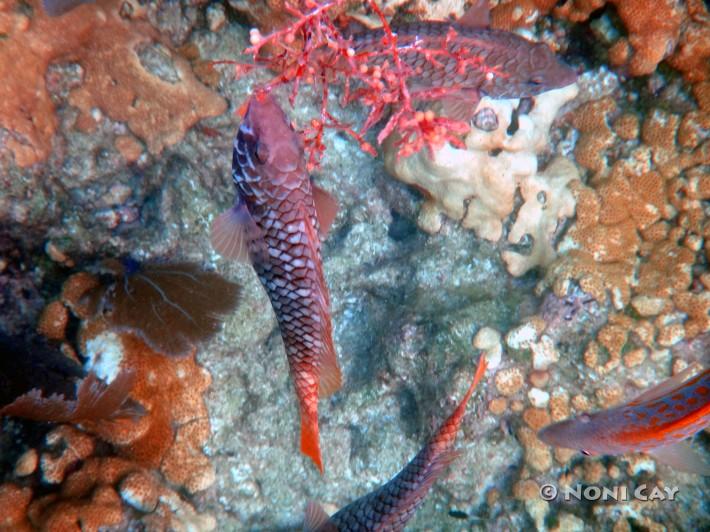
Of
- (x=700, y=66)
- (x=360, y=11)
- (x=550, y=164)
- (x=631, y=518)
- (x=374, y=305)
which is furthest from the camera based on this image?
(x=374, y=305)

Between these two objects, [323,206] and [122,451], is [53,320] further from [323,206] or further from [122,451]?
[323,206]

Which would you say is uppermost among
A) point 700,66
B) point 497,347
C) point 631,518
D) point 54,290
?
point 700,66

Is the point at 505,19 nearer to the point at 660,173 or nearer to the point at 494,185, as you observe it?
the point at 494,185

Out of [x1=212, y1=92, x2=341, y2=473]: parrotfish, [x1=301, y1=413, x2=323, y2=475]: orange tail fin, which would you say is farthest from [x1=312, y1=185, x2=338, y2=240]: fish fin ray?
[x1=301, y1=413, x2=323, y2=475]: orange tail fin

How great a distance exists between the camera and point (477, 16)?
146 inches

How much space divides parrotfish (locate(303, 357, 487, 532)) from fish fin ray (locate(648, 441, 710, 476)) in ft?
4.96

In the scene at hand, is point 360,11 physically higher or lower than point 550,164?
higher

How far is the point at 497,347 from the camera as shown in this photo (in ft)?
13.9

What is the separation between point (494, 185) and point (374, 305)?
1792mm

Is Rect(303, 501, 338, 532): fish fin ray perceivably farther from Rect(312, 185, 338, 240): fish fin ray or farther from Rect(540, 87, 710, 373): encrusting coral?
Rect(540, 87, 710, 373): encrusting coral

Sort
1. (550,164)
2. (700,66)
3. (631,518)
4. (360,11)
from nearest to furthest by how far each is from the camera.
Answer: (360,11) → (700,66) → (631,518) → (550,164)

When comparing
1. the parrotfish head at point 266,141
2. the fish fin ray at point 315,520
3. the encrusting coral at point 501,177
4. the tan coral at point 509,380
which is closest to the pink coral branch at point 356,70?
the parrotfish head at point 266,141

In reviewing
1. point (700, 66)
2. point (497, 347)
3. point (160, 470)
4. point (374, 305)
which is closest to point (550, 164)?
point (700, 66)

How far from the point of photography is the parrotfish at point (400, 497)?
3320 mm
